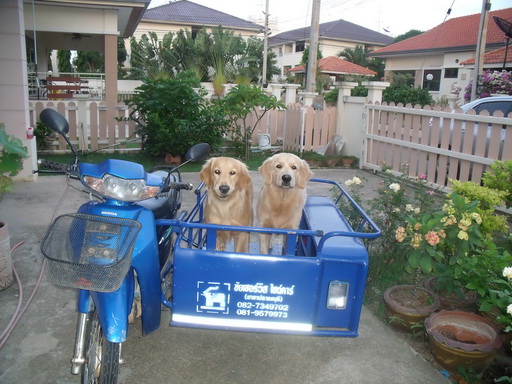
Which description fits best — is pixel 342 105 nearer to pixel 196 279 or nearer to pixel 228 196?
pixel 228 196

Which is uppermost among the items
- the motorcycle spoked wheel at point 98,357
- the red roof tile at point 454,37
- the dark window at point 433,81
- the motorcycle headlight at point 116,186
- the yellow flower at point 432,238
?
the red roof tile at point 454,37

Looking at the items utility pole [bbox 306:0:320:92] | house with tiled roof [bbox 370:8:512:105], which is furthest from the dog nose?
house with tiled roof [bbox 370:8:512:105]

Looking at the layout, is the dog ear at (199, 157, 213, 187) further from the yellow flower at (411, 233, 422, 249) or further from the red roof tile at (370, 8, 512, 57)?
the red roof tile at (370, 8, 512, 57)

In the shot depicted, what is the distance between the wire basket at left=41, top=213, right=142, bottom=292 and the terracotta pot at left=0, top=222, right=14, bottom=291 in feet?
5.89

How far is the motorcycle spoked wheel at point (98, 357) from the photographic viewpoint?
7.37 ft

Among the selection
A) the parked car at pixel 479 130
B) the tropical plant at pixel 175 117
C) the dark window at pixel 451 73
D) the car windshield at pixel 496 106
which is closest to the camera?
the parked car at pixel 479 130

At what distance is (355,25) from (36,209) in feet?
179

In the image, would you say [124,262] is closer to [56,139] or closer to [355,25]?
[56,139]

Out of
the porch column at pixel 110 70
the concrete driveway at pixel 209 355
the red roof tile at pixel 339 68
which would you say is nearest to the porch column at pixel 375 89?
the porch column at pixel 110 70

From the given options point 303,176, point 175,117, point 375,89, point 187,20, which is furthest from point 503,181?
point 187,20

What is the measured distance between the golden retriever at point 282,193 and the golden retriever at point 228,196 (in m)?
0.16

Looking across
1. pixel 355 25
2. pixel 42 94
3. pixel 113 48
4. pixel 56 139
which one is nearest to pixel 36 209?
pixel 56 139

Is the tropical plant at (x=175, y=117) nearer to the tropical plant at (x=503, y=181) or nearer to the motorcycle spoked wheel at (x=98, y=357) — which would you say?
the tropical plant at (x=503, y=181)

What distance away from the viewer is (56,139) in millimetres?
10375
